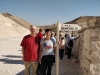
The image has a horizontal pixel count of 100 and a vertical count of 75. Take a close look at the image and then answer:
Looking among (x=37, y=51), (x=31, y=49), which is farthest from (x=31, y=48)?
(x=37, y=51)

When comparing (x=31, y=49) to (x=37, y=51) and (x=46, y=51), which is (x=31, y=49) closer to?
(x=37, y=51)

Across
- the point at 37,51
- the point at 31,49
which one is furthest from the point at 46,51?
the point at 31,49

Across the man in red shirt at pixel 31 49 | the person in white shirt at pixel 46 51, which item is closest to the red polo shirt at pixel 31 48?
the man in red shirt at pixel 31 49

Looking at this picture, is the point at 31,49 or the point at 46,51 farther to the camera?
the point at 46,51

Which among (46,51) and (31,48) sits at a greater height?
(31,48)

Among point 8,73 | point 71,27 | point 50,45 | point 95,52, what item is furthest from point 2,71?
point 95,52

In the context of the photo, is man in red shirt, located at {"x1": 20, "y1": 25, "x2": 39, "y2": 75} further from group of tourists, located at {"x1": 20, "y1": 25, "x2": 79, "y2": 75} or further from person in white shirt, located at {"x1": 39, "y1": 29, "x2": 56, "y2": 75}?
person in white shirt, located at {"x1": 39, "y1": 29, "x2": 56, "y2": 75}

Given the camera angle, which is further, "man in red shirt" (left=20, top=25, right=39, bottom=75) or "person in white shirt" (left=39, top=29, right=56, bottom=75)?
"person in white shirt" (left=39, top=29, right=56, bottom=75)

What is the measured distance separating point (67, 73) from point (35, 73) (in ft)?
7.28

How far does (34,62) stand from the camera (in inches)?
174

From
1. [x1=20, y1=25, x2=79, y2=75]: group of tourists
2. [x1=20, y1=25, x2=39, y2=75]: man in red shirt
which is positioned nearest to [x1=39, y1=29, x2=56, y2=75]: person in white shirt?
[x1=20, y1=25, x2=79, y2=75]: group of tourists

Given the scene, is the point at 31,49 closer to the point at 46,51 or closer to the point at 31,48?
the point at 31,48

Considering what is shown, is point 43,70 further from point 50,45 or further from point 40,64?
point 50,45

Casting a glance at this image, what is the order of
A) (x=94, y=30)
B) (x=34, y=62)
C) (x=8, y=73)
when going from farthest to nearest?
1. (x=8, y=73)
2. (x=34, y=62)
3. (x=94, y=30)
